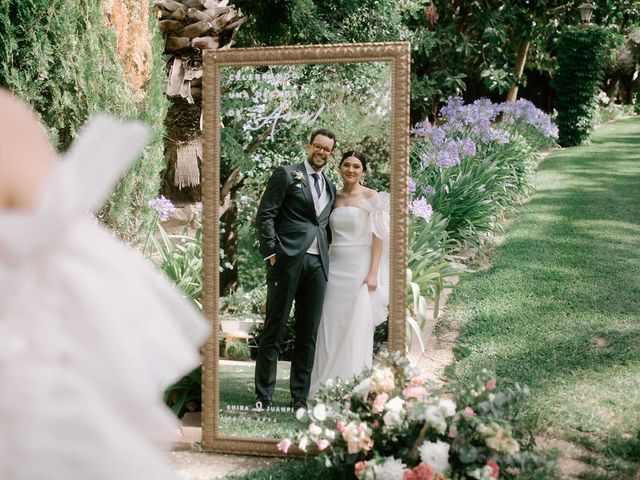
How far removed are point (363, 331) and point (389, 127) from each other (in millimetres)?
1093

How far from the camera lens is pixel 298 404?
439 cm

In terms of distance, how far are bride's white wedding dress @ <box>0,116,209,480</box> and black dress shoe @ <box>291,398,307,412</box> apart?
104 inches

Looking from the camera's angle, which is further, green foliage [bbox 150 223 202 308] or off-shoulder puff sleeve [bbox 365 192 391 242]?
green foliage [bbox 150 223 202 308]

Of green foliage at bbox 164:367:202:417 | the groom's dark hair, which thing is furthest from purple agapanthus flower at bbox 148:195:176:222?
the groom's dark hair

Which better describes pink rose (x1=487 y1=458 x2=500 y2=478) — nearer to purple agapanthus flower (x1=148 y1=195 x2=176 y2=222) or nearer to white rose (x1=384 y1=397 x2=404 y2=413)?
white rose (x1=384 y1=397 x2=404 y2=413)

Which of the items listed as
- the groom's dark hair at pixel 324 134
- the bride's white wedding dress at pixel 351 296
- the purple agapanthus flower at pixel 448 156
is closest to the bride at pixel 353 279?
the bride's white wedding dress at pixel 351 296

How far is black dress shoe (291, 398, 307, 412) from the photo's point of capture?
173 inches

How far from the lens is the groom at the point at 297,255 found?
4.23 metres

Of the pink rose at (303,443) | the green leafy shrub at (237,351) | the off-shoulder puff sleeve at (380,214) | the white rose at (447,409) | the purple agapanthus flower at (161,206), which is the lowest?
the pink rose at (303,443)

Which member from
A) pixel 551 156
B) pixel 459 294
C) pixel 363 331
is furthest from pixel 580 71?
pixel 363 331

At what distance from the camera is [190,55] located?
822 cm

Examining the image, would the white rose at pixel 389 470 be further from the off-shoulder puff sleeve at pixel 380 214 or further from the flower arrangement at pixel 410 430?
the off-shoulder puff sleeve at pixel 380 214

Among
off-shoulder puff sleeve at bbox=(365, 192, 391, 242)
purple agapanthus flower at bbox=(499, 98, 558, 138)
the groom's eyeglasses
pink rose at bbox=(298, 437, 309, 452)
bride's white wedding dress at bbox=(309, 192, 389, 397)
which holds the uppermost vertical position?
purple agapanthus flower at bbox=(499, 98, 558, 138)

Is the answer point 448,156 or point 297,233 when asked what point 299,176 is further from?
point 448,156
